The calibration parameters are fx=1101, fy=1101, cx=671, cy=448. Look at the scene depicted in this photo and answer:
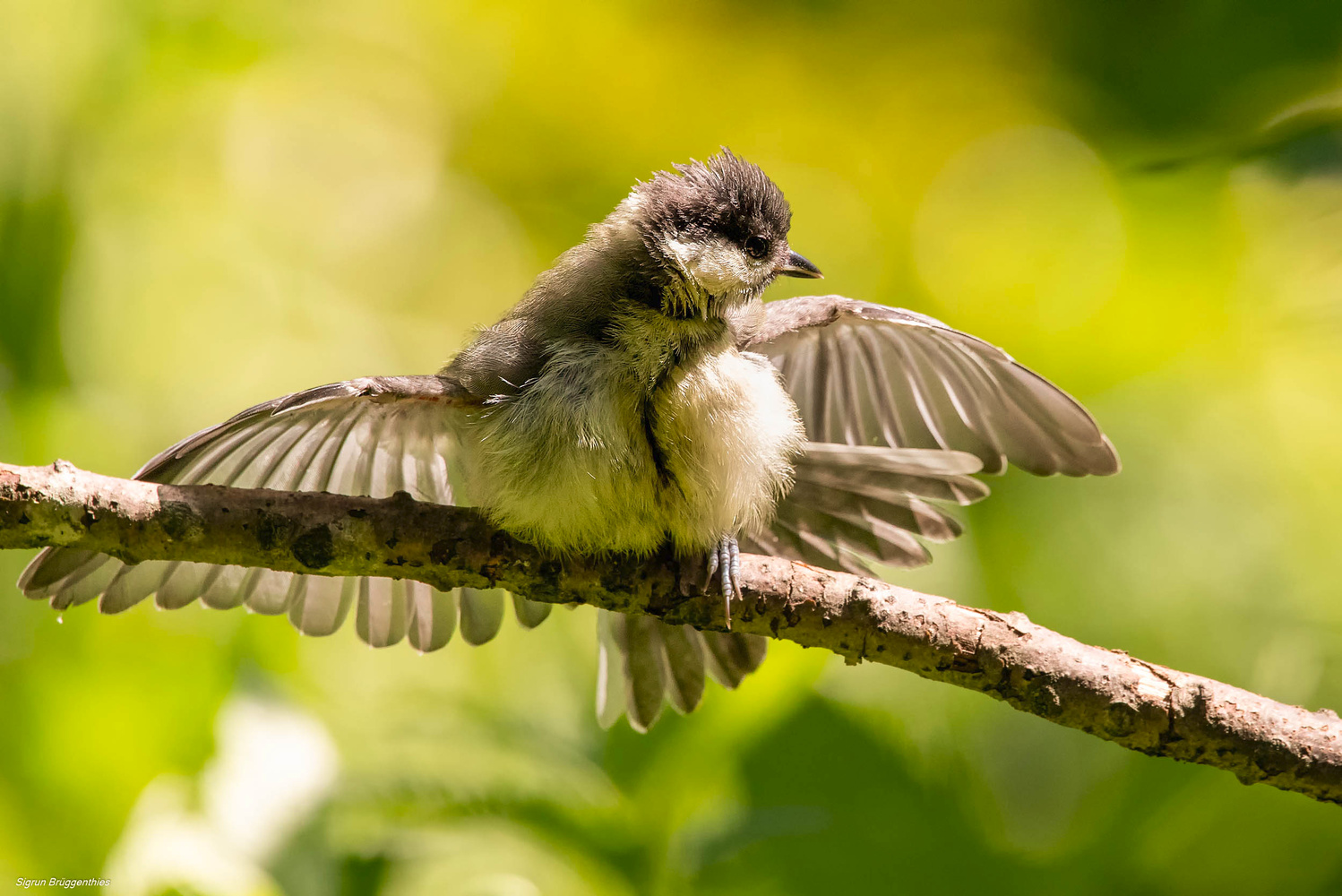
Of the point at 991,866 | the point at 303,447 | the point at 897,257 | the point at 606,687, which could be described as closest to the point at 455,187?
the point at 897,257

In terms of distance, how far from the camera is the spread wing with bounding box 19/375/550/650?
2.60 meters

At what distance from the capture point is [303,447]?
3.07 metres

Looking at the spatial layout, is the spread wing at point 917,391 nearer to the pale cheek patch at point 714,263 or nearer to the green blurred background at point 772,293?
the pale cheek patch at point 714,263

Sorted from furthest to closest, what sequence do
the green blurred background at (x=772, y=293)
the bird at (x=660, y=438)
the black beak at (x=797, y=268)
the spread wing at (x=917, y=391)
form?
the black beak at (x=797, y=268) < the green blurred background at (x=772, y=293) < the spread wing at (x=917, y=391) < the bird at (x=660, y=438)

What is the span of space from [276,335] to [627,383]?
11.8 feet

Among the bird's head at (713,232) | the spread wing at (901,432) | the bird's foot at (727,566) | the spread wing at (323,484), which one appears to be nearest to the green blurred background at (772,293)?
the spread wing at (323,484)

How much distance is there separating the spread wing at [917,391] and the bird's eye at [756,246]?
0.16 metres

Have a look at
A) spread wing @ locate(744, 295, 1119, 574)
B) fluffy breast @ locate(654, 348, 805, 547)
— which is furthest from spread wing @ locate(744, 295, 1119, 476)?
fluffy breast @ locate(654, 348, 805, 547)

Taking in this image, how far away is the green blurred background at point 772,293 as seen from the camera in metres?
2.96

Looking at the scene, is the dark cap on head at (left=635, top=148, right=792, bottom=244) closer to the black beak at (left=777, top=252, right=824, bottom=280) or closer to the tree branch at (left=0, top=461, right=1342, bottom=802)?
the black beak at (left=777, top=252, right=824, bottom=280)

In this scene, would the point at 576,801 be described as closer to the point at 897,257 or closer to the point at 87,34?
the point at 897,257

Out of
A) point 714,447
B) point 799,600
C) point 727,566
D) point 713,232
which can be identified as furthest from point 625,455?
point 713,232

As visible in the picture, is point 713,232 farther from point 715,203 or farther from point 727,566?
point 727,566

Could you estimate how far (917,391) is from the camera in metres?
3.25
